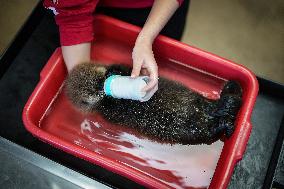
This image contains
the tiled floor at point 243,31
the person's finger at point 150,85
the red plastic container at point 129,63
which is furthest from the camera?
the tiled floor at point 243,31

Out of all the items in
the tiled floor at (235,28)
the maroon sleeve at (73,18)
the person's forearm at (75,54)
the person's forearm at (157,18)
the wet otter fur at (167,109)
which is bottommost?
the wet otter fur at (167,109)

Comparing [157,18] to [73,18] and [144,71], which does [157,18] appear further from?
[73,18]

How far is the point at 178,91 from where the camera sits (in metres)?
1.36

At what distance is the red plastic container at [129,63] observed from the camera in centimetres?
121

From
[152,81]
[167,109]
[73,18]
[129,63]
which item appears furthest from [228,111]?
[73,18]

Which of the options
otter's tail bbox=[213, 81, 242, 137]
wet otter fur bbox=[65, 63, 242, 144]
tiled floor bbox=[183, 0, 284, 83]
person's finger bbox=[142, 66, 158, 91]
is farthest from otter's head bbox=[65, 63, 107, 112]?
tiled floor bbox=[183, 0, 284, 83]

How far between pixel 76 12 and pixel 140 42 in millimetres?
245

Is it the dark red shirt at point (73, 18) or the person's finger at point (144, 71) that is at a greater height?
the dark red shirt at point (73, 18)

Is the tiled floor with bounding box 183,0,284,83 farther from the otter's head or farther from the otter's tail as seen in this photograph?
the otter's head

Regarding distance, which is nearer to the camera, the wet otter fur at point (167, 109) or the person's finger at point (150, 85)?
the person's finger at point (150, 85)

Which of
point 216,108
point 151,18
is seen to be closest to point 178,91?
point 216,108

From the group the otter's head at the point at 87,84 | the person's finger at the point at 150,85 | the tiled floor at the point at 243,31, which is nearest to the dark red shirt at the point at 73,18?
the otter's head at the point at 87,84

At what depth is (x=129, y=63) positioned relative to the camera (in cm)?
157

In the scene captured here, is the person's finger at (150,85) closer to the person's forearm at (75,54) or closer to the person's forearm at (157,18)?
the person's forearm at (157,18)
